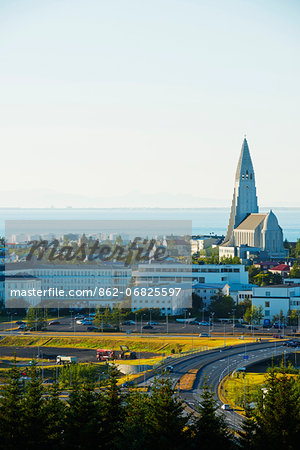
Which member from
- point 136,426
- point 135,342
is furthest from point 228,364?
point 136,426

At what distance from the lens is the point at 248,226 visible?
106062mm

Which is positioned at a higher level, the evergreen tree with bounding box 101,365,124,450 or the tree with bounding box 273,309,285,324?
the tree with bounding box 273,309,285,324

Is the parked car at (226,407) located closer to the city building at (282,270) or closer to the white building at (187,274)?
the white building at (187,274)

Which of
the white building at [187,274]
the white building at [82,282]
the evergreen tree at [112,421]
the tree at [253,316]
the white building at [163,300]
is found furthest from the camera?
the white building at [82,282]

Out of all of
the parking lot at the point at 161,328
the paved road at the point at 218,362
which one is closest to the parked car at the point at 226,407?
the paved road at the point at 218,362

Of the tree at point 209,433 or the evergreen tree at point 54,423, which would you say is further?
the evergreen tree at point 54,423

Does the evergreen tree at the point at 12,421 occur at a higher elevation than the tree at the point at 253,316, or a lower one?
lower

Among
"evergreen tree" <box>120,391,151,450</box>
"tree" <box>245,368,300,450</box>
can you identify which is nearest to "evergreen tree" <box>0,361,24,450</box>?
"evergreen tree" <box>120,391,151,450</box>

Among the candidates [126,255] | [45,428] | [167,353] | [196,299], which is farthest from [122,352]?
[126,255]

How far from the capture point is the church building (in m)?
101

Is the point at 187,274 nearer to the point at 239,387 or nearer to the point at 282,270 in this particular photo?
the point at 282,270

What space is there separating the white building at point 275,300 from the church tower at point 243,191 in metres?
47.7

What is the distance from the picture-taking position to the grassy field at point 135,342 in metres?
48.8

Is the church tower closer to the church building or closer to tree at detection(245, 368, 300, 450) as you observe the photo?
the church building
